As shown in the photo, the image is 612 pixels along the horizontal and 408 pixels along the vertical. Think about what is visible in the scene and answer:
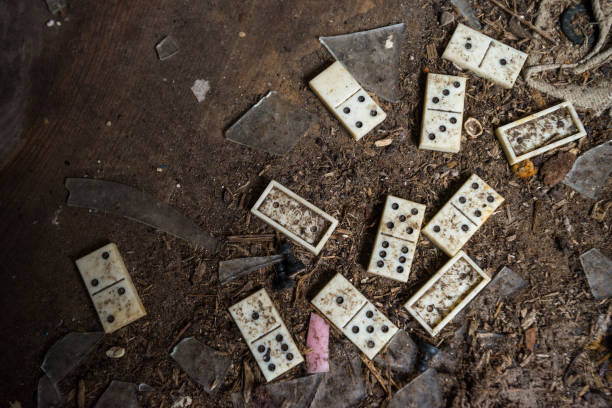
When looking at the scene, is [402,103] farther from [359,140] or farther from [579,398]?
[579,398]

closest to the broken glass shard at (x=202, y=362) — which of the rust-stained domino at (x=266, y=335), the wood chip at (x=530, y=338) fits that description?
the rust-stained domino at (x=266, y=335)

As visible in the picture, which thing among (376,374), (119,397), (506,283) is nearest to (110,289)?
(119,397)

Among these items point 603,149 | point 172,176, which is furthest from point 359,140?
point 603,149

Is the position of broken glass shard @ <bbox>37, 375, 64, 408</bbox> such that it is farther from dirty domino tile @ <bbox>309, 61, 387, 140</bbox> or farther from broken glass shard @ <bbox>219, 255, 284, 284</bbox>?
dirty domino tile @ <bbox>309, 61, 387, 140</bbox>

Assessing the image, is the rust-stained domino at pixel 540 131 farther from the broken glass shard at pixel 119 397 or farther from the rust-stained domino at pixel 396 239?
the broken glass shard at pixel 119 397

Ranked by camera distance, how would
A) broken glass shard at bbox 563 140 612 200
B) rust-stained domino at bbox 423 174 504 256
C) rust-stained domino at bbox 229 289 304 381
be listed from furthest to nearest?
broken glass shard at bbox 563 140 612 200 → rust-stained domino at bbox 423 174 504 256 → rust-stained domino at bbox 229 289 304 381

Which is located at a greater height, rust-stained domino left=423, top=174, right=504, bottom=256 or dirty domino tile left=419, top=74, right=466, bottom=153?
dirty domino tile left=419, top=74, right=466, bottom=153

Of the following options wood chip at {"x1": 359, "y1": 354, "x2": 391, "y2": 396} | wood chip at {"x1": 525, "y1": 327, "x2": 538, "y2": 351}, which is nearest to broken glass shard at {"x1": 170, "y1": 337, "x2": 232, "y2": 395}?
wood chip at {"x1": 359, "y1": 354, "x2": 391, "y2": 396}
